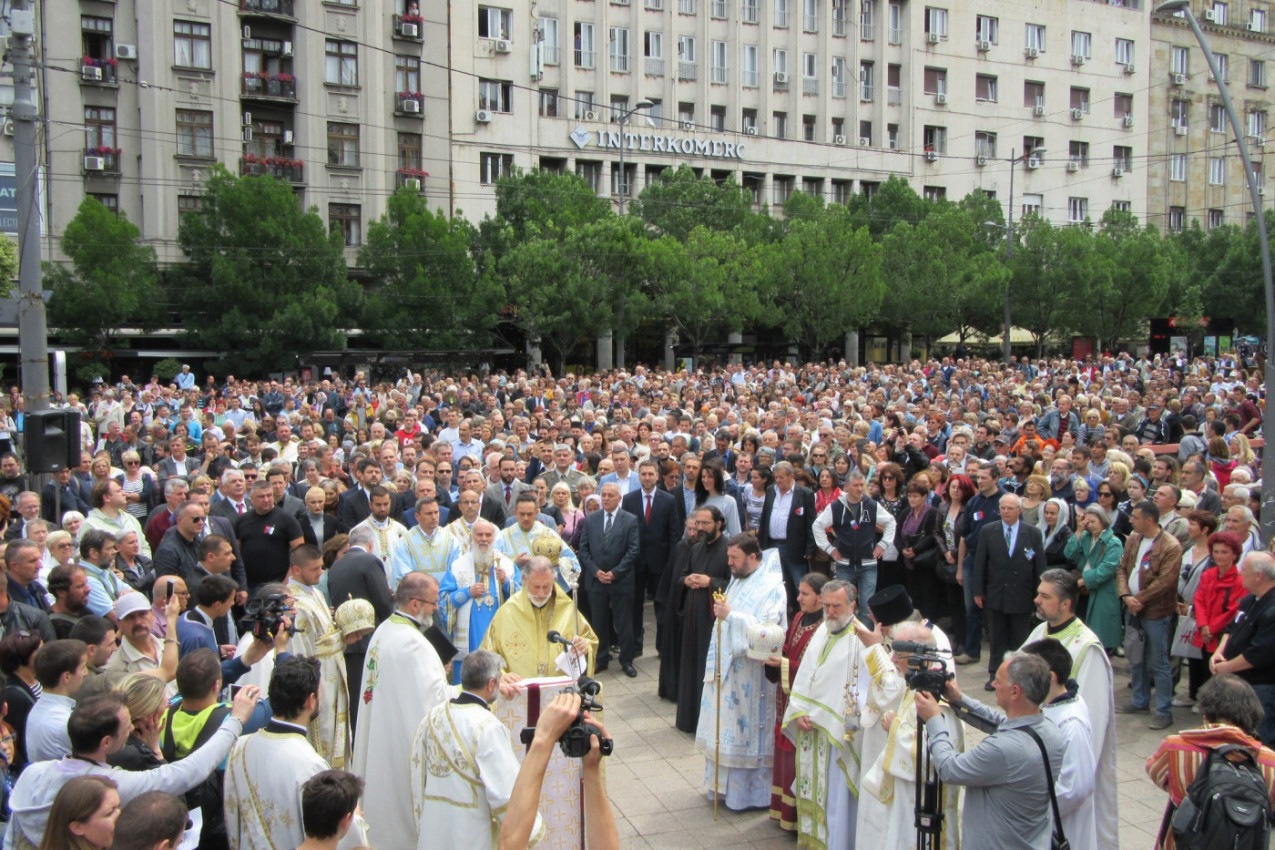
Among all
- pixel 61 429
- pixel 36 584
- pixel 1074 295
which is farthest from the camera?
pixel 1074 295

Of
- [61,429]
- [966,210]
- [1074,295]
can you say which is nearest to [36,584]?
[61,429]

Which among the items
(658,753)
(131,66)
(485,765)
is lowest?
(658,753)

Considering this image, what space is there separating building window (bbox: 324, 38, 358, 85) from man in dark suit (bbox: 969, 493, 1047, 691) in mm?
38158

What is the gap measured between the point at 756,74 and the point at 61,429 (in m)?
46.4

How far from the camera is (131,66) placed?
123 feet

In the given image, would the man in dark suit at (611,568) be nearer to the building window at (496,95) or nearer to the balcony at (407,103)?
the balcony at (407,103)

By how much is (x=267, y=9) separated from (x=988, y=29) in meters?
38.2

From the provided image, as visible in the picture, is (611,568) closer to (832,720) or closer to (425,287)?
(832,720)

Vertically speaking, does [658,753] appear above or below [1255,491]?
below

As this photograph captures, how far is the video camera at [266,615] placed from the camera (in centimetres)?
545

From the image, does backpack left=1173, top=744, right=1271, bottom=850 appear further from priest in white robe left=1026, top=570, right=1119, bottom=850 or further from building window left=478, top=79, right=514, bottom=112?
building window left=478, top=79, right=514, bottom=112

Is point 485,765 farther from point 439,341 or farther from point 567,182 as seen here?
point 567,182

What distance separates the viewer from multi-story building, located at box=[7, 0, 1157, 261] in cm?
3797

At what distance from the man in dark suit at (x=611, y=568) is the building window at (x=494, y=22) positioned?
39.5 metres
